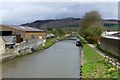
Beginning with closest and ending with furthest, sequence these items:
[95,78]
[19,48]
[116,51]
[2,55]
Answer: [95,78] → [116,51] → [2,55] → [19,48]

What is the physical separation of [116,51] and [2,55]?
10191 millimetres

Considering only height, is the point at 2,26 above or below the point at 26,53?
above

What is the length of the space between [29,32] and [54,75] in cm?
3368

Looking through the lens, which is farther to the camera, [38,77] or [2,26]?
[2,26]

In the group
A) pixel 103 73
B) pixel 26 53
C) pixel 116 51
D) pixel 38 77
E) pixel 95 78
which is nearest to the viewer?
pixel 95 78

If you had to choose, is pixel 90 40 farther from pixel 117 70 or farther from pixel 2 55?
pixel 117 70

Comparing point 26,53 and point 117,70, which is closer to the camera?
point 117,70

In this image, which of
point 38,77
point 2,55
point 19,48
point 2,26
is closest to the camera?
point 38,77

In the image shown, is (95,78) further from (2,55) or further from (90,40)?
(90,40)

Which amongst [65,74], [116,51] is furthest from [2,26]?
Result: [65,74]

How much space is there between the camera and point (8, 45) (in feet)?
112

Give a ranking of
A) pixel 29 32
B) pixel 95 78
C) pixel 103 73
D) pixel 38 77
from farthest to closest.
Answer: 1. pixel 29 32
2. pixel 38 77
3. pixel 103 73
4. pixel 95 78

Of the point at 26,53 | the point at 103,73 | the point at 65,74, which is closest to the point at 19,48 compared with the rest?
the point at 26,53

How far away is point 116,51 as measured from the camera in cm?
2388
